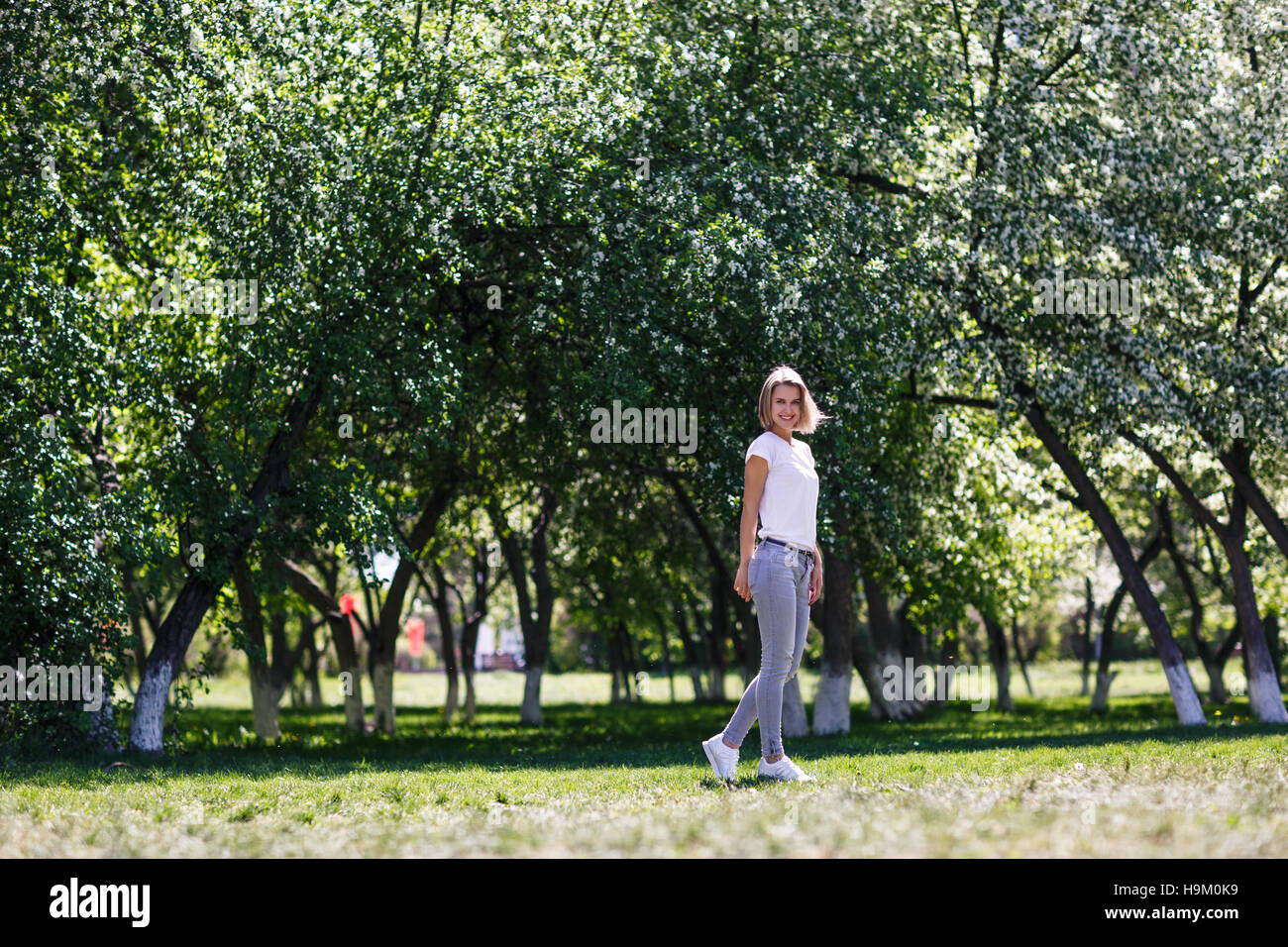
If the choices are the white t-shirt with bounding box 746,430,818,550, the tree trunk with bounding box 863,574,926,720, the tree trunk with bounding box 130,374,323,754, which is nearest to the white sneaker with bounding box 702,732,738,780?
the white t-shirt with bounding box 746,430,818,550

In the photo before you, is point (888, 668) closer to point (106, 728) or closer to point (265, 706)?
point (265, 706)

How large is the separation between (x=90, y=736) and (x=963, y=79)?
13.9 meters

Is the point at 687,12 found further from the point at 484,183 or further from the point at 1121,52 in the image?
the point at 1121,52

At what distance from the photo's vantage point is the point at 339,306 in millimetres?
14055

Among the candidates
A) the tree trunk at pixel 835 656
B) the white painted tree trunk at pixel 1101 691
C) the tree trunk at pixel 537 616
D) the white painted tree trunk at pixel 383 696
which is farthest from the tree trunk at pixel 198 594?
the white painted tree trunk at pixel 1101 691

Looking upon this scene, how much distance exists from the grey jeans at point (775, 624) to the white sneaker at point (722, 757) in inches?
5.8

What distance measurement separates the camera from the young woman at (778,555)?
24.8 ft

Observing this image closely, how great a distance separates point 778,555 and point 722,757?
4.57 feet

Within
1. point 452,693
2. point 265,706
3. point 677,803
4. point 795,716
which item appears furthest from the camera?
point 452,693

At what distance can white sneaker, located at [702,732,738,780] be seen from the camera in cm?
788

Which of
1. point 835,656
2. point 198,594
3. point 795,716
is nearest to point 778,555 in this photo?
point 198,594

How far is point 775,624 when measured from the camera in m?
7.56
